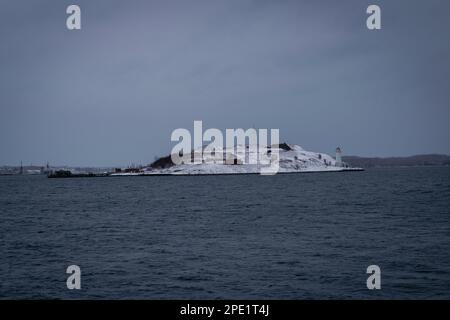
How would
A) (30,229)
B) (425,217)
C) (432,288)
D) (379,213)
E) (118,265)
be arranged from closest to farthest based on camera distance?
(432,288), (118,265), (30,229), (425,217), (379,213)

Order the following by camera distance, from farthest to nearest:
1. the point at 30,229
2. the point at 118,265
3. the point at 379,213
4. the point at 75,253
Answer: the point at 379,213 → the point at 30,229 → the point at 75,253 → the point at 118,265

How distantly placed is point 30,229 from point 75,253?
16683 mm

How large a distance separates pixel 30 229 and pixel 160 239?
1625cm
